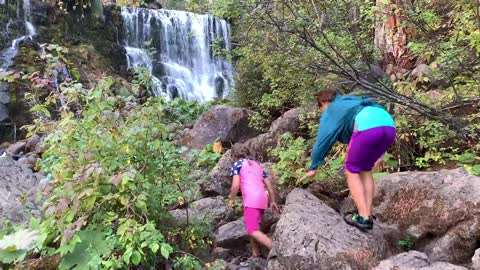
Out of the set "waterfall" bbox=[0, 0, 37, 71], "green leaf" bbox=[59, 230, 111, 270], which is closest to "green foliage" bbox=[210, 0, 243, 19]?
"green leaf" bbox=[59, 230, 111, 270]

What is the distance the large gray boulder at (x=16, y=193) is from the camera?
4.30m

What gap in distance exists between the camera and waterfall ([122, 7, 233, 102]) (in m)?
18.7

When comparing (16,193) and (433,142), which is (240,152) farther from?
(16,193)

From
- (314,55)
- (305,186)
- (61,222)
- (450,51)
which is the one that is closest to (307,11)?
(314,55)

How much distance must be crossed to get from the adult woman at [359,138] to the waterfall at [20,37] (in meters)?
14.4

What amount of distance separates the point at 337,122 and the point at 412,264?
1.26 m

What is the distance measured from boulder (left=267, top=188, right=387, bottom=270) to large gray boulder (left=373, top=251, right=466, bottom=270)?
0.22 metres

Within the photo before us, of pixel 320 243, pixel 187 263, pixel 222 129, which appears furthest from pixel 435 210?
pixel 222 129

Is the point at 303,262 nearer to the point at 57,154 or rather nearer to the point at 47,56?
the point at 57,154

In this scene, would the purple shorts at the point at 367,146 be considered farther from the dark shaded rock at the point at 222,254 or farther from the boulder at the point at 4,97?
the boulder at the point at 4,97

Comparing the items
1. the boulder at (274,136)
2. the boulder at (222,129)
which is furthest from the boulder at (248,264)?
the boulder at (222,129)

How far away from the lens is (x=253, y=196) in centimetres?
444

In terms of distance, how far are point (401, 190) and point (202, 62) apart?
647 inches

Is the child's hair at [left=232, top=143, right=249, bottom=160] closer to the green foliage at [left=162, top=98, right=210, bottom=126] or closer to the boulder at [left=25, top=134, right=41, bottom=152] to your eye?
the green foliage at [left=162, top=98, right=210, bottom=126]
